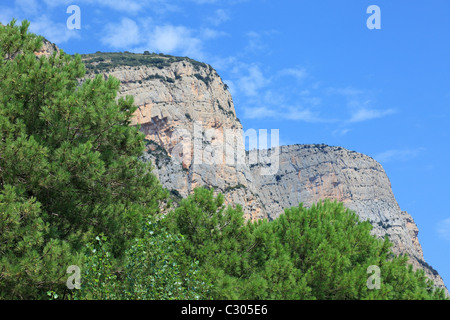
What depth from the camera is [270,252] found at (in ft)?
59.5

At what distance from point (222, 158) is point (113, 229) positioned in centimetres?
10970

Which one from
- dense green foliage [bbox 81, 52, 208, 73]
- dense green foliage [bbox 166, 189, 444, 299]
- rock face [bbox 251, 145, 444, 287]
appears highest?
dense green foliage [bbox 81, 52, 208, 73]

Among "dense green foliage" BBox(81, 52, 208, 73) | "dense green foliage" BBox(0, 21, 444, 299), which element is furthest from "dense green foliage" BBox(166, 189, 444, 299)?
"dense green foliage" BBox(81, 52, 208, 73)

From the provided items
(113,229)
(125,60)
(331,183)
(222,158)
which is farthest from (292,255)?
(331,183)

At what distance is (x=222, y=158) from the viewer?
12725cm

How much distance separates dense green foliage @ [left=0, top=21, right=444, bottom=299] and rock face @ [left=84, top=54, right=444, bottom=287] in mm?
76511

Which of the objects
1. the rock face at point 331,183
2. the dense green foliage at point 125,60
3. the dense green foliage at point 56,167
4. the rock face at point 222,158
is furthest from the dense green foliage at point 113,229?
the rock face at point 331,183

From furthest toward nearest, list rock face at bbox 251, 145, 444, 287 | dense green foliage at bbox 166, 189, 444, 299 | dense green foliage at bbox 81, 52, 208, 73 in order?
rock face at bbox 251, 145, 444, 287 → dense green foliage at bbox 81, 52, 208, 73 → dense green foliage at bbox 166, 189, 444, 299

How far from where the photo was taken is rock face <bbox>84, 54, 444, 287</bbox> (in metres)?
118

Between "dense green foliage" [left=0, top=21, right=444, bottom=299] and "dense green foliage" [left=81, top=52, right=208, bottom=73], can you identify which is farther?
"dense green foliage" [left=81, top=52, right=208, bottom=73]

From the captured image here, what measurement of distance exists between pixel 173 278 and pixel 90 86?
711cm

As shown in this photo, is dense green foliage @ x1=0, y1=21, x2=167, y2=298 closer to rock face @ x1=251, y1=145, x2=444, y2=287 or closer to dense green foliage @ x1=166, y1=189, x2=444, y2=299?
dense green foliage @ x1=166, y1=189, x2=444, y2=299

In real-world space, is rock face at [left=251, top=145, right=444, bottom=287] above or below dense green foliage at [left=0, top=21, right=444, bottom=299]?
above

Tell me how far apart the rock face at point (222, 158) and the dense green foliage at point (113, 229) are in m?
76.5
